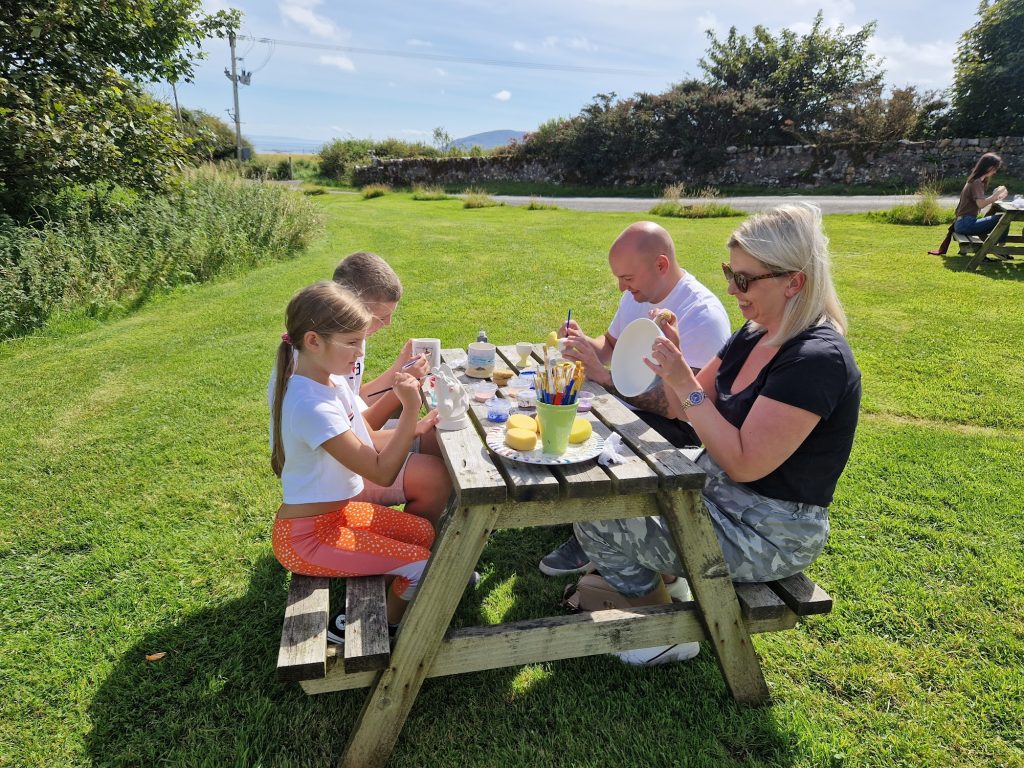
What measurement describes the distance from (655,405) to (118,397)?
453 centimetres

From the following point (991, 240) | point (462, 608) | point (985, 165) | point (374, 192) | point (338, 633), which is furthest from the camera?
point (374, 192)

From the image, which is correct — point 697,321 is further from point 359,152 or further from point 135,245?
point 359,152

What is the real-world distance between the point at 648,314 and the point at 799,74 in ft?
97.0

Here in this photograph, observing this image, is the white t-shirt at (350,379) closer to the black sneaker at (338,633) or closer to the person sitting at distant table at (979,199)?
the black sneaker at (338,633)

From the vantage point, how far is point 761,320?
7.00 ft

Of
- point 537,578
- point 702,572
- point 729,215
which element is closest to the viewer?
point 702,572

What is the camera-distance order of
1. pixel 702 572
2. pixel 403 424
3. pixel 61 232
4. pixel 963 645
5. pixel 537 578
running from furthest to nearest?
pixel 61 232
pixel 537 578
pixel 963 645
pixel 403 424
pixel 702 572

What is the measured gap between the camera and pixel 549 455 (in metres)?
1.87

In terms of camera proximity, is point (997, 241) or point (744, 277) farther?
point (997, 241)

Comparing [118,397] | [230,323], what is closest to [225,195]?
[230,323]

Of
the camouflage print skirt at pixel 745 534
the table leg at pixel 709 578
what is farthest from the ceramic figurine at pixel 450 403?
the table leg at pixel 709 578

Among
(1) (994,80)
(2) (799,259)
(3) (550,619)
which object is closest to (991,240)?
Answer: (2) (799,259)

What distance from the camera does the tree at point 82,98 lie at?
25.4 feet

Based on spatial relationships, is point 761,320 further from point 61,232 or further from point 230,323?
point 61,232
